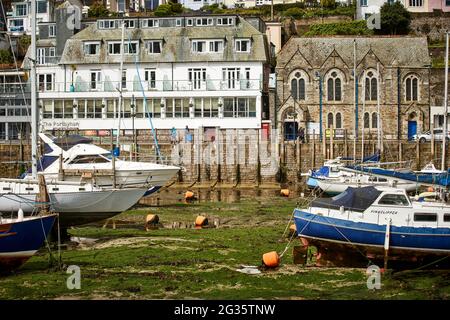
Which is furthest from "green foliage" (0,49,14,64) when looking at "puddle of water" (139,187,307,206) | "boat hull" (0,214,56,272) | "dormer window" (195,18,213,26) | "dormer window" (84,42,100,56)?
"boat hull" (0,214,56,272)

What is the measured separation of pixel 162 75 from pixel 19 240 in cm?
4619

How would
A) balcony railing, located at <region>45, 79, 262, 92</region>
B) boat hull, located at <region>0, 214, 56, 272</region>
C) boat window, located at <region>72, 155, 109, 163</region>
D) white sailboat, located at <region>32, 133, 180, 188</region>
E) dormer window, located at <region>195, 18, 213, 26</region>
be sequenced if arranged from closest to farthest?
boat hull, located at <region>0, 214, 56, 272</region>
white sailboat, located at <region>32, 133, 180, 188</region>
boat window, located at <region>72, 155, 109, 163</region>
balcony railing, located at <region>45, 79, 262, 92</region>
dormer window, located at <region>195, 18, 213, 26</region>

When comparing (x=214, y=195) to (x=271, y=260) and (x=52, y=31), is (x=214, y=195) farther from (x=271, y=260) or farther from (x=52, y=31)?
(x=52, y=31)

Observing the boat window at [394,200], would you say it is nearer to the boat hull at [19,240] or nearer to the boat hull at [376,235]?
the boat hull at [376,235]

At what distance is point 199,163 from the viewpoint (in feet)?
200

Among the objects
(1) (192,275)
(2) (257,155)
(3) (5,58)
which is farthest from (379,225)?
(3) (5,58)

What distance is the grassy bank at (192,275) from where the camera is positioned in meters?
23.5

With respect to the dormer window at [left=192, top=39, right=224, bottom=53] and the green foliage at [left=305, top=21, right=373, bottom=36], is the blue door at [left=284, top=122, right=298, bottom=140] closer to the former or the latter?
the dormer window at [left=192, top=39, right=224, bottom=53]

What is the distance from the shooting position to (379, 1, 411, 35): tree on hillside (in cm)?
8906

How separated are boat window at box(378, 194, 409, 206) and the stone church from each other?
4548 centimetres

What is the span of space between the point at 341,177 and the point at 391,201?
22.5 m

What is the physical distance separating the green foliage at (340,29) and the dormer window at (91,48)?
24598mm
